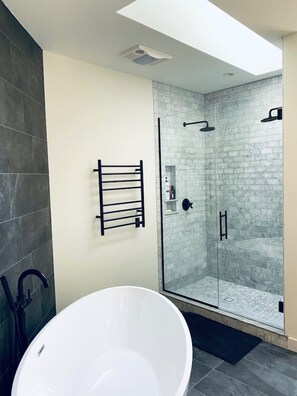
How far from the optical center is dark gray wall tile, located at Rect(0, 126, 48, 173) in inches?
77.6

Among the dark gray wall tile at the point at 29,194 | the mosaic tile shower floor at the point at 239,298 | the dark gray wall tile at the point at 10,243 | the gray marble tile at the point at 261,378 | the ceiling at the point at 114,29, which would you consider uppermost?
the ceiling at the point at 114,29

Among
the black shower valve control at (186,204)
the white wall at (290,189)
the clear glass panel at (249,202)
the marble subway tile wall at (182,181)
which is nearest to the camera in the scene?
the white wall at (290,189)

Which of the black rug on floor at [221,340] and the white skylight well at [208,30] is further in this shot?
the black rug on floor at [221,340]

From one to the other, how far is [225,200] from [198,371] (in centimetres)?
220

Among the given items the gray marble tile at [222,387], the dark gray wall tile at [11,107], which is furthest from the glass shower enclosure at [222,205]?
the dark gray wall tile at [11,107]

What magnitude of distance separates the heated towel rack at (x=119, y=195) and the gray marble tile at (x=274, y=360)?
1.69m

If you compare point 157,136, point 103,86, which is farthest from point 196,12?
point 157,136

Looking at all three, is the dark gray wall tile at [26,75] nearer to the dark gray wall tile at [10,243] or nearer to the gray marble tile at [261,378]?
the dark gray wall tile at [10,243]

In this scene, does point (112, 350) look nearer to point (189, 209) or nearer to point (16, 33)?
point (189, 209)

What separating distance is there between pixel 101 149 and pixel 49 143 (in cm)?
58

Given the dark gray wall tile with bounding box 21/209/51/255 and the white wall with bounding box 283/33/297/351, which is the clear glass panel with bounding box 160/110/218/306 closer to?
the white wall with bounding box 283/33/297/351

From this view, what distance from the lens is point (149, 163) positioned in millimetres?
3672

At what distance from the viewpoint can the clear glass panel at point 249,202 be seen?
12.0 feet

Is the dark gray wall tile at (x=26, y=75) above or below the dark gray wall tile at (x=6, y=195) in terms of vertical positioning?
above
